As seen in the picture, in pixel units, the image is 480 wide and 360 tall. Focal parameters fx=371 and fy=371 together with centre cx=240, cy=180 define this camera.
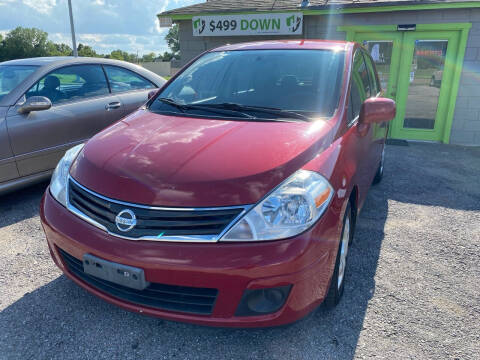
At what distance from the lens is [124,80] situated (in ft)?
16.9

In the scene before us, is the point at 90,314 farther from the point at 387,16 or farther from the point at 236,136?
the point at 387,16

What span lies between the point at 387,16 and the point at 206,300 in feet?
24.4

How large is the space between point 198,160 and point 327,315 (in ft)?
4.22

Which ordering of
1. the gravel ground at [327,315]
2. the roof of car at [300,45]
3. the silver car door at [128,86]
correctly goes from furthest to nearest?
the silver car door at [128,86]
the roof of car at [300,45]
the gravel ground at [327,315]

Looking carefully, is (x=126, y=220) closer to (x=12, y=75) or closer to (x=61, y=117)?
(x=61, y=117)

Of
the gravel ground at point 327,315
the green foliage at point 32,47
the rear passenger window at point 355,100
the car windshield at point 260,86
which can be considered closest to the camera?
the gravel ground at point 327,315

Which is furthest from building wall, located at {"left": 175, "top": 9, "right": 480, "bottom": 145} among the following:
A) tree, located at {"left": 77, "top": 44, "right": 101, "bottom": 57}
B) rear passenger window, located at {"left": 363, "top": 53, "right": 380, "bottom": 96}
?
tree, located at {"left": 77, "top": 44, "right": 101, "bottom": 57}

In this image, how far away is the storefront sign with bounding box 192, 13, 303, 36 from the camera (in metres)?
7.93

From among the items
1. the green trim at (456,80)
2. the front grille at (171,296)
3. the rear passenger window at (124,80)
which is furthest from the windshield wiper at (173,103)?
the green trim at (456,80)

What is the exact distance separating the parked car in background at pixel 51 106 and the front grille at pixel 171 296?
2.54 m

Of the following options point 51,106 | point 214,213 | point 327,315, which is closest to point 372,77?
point 327,315

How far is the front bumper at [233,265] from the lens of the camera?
5.62 ft

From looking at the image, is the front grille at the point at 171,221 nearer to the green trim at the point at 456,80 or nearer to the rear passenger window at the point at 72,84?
the rear passenger window at the point at 72,84

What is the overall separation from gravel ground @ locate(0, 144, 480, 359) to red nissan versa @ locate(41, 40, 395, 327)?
0.29 m
